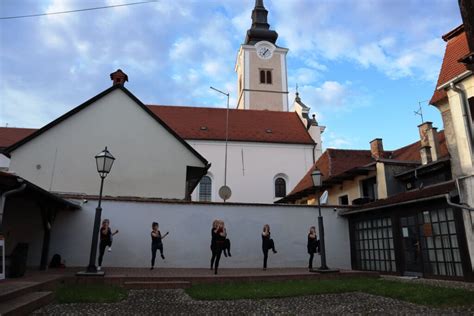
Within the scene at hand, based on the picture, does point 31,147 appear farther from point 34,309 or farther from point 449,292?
point 449,292

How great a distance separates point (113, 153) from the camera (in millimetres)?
18797

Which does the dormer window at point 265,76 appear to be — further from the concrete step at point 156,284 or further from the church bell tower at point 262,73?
the concrete step at point 156,284

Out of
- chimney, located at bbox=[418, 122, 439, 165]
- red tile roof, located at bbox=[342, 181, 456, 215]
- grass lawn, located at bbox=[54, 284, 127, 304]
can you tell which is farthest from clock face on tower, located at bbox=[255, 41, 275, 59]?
grass lawn, located at bbox=[54, 284, 127, 304]

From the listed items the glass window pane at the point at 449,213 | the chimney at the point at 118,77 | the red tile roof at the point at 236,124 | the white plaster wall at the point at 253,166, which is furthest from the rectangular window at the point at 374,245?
the red tile roof at the point at 236,124

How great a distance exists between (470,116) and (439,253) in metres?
4.99

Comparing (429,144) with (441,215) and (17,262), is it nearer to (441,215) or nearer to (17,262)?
(441,215)

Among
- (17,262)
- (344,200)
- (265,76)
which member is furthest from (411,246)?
(265,76)

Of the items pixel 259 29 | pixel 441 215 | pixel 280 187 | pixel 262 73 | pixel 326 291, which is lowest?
pixel 326 291

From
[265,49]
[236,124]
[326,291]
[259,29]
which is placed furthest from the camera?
[259,29]

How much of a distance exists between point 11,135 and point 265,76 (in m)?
27.9

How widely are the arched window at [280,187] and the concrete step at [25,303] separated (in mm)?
26504

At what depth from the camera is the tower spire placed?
4888 cm

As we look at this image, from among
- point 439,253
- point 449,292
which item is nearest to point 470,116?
point 439,253

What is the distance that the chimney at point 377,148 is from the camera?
22.4m
